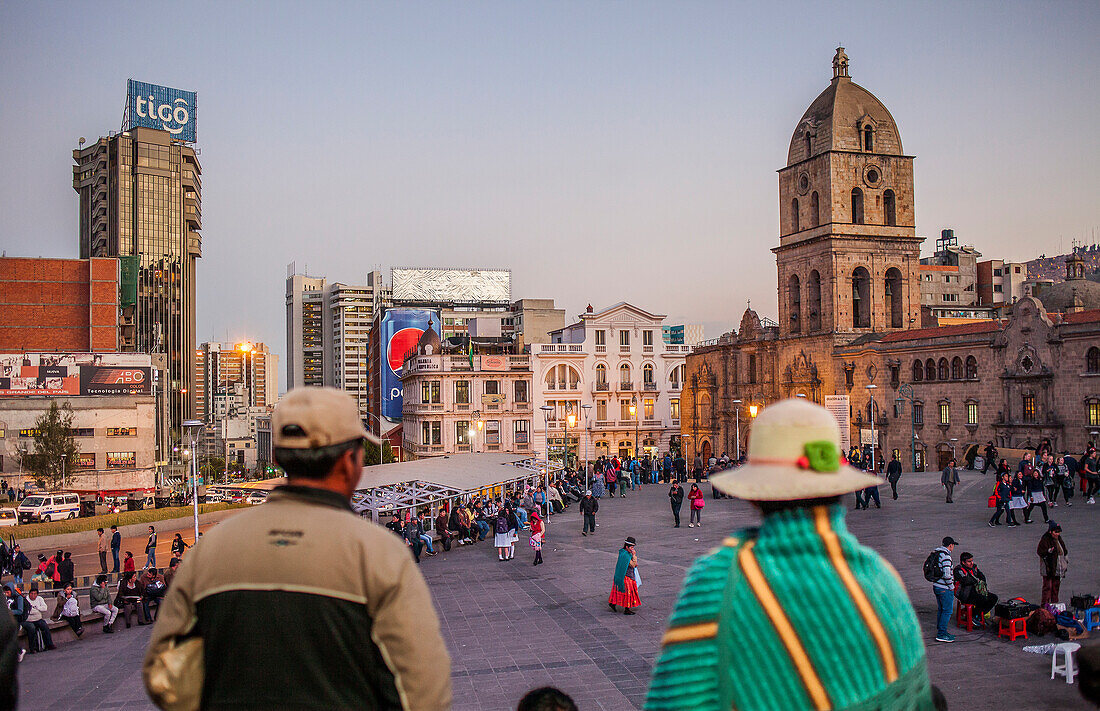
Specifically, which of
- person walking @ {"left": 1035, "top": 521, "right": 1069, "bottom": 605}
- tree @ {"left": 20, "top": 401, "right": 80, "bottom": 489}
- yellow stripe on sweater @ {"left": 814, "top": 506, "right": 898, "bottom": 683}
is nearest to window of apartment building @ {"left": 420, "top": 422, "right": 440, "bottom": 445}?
tree @ {"left": 20, "top": 401, "right": 80, "bottom": 489}

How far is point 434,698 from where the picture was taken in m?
2.62

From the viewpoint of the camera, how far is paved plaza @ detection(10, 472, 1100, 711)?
11.1 meters

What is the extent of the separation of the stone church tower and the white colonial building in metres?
11.1

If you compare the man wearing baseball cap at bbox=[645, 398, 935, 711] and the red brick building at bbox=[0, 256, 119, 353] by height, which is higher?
the red brick building at bbox=[0, 256, 119, 353]

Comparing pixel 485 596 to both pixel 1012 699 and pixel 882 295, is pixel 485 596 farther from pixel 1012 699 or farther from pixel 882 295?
pixel 882 295

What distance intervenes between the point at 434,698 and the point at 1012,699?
998cm

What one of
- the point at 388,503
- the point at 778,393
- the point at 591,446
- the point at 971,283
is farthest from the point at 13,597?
the point at 971,283

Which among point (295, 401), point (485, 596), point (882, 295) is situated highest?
point (882, 295)

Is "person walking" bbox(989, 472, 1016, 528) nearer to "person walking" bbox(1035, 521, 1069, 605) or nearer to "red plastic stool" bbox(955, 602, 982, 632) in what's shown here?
"person walking" bbox(1035, 521, 1069, 605)

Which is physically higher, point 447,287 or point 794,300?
point 447,287

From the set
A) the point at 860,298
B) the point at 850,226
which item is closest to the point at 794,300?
the point at 860,298

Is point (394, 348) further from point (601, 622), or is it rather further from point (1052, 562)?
point (1052, 562)

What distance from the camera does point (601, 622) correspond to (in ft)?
49.2

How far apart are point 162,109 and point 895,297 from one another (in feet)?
341
